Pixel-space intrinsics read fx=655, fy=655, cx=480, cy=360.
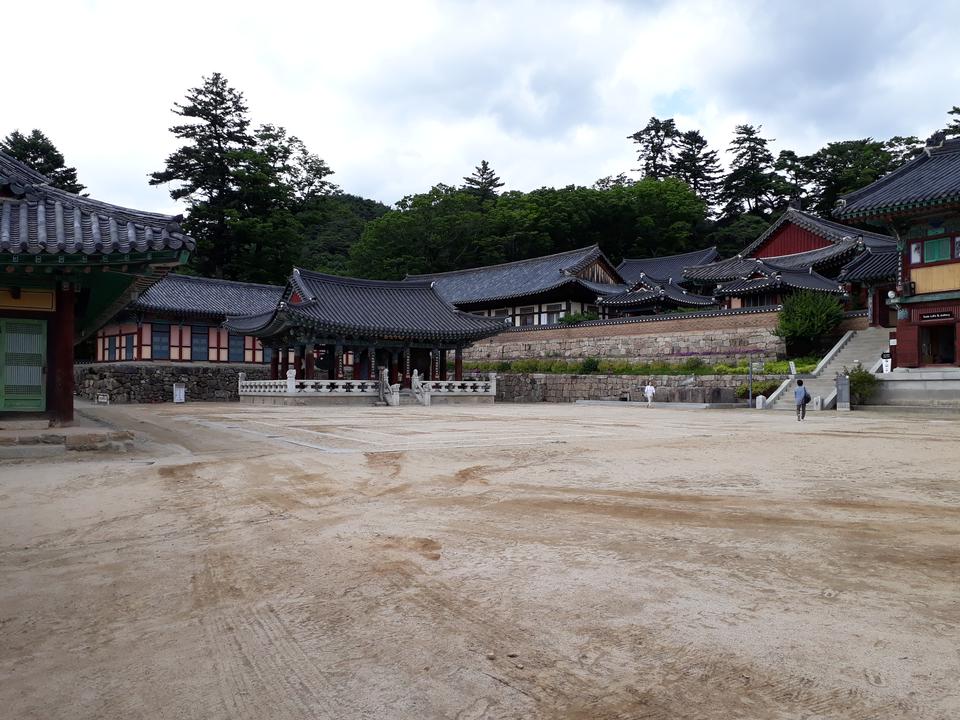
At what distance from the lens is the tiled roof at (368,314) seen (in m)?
30.2

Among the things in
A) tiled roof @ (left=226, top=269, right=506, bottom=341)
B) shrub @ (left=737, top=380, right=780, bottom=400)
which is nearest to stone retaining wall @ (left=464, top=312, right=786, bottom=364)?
shrub @ (left=737, top=380, right=780, bottom=400)

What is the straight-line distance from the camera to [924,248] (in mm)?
23531

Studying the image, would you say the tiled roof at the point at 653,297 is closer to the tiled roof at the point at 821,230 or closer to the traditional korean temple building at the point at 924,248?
the tiled roof at the point at 821,230

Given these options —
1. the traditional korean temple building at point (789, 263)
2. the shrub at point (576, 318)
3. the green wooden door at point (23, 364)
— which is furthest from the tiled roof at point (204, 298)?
the green wooden door at point (23, 364)

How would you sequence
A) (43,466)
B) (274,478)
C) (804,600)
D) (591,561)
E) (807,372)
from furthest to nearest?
(807,372) < (43,466) < (274,478) < (591,561) < (804,600)

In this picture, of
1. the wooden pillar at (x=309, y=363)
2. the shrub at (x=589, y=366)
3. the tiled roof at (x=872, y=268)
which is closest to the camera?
the tiled roof at (x=872, y=268)

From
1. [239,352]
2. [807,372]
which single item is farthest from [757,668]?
[239,352]

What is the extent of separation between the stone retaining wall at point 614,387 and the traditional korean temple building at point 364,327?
3.90 metres

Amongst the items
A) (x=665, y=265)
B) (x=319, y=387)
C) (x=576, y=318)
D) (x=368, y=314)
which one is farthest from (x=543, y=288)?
(x=319, y=387)

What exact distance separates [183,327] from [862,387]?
34675mm

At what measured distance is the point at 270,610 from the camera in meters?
3.60

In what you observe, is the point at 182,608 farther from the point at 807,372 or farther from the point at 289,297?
the point at 289,297

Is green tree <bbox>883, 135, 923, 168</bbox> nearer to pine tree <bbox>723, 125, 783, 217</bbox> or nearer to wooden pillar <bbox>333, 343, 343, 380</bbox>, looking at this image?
pine tree <bbox>723, 125, 783, 217</bbox>

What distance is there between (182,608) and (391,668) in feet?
4.81
